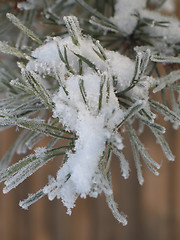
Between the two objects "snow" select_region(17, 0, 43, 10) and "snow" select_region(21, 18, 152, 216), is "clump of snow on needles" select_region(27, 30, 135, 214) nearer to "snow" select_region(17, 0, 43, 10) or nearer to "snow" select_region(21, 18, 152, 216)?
"snow" select_region(21, 18, 152, 216)

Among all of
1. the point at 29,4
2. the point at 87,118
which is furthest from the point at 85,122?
the point at 29,4

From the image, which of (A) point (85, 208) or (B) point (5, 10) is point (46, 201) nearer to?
(A) point (85, 208)

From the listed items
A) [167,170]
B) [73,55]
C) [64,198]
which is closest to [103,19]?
[73,55]

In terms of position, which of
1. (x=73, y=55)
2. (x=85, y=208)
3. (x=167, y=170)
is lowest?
Answer: (x=85, y=208)

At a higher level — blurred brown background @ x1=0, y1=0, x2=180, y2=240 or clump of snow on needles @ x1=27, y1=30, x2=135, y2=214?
clump of snow on needles @ x1=27, y1=30, x2=135, y2=214

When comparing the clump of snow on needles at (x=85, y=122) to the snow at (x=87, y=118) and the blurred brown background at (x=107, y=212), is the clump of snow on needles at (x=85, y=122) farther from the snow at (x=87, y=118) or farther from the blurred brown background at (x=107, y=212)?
the blurred brown background at (x=107, y=212)

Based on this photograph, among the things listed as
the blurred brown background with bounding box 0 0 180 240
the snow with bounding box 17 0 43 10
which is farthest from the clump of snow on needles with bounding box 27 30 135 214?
the blurred brown background with bounding box 0 0 180 240

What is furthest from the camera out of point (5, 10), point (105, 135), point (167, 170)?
point (167, 170)

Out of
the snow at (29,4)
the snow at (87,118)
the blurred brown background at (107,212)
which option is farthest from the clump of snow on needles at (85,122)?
the blurred brown background at (107,212)

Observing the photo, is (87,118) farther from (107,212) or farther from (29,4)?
(107,212)
